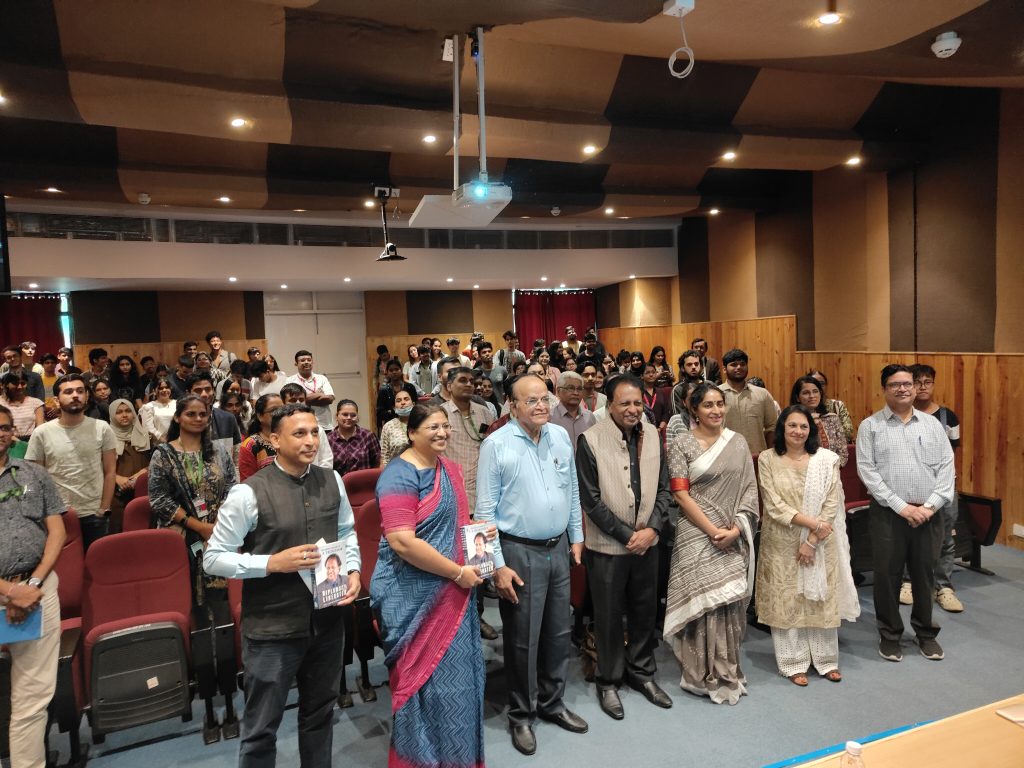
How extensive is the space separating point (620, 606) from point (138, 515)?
2.49 metres

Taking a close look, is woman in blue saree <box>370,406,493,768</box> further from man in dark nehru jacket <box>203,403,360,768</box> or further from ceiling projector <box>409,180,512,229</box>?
ceiling projector <box>409,180,512,229</box>

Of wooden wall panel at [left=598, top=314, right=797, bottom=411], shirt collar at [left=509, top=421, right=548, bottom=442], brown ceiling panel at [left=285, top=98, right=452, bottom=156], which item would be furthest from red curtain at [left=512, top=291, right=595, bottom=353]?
shirt collar at [left=509, top=421, right=548, bottom=442]

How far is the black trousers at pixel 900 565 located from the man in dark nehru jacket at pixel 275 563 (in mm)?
2716

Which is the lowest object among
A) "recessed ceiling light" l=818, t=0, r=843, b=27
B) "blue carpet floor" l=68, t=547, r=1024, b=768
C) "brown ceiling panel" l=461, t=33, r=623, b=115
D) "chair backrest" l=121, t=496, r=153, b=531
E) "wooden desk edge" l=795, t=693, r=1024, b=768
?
"blue carpet floor" l=68, t=547, r=1024, b=768

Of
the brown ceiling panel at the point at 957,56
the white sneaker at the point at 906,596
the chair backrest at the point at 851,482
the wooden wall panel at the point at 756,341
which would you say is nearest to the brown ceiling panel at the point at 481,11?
the brown ceiling panel at the point at 957,56

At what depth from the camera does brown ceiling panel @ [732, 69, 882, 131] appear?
4.84 metres

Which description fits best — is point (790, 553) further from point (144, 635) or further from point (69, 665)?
point (69, 665)

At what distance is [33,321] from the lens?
9797mm

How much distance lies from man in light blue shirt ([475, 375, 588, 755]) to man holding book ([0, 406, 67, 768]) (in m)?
1.64

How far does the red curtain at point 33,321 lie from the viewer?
31.7 ft

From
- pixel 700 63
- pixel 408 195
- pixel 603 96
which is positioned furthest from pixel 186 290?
pixel 700 63

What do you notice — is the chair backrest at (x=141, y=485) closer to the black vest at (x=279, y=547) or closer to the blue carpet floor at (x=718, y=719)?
the blue carpet floor at (x=718, y=719)

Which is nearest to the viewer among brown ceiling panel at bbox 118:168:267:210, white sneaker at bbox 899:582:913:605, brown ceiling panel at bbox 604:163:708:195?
white sneaker at bbox 899:582:913:605

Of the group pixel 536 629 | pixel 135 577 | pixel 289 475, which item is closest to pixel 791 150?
pixel 536 629
